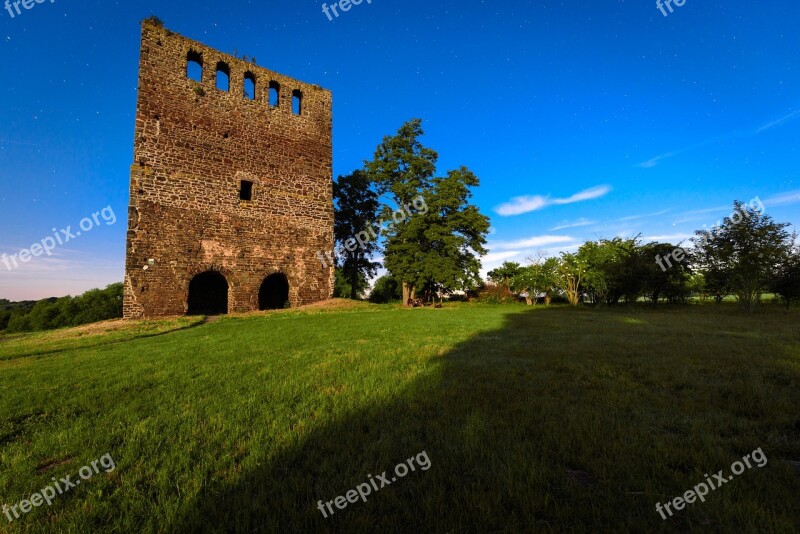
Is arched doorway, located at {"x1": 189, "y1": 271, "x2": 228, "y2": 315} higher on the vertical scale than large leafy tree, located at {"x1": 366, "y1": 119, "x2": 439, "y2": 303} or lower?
lower

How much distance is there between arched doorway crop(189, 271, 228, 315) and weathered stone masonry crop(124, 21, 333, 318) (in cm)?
13

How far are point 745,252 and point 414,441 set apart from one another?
22.0 m

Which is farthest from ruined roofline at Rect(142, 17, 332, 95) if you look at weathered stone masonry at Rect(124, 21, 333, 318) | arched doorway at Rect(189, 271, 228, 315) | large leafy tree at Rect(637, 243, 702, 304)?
large leafy tree at Rect(637, 243, 702, 304)

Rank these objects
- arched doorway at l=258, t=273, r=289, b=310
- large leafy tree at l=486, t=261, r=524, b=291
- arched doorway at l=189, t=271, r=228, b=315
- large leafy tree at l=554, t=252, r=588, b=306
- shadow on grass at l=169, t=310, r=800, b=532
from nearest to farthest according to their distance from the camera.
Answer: shadow on grass at l=169, t=310, r=800, b=532 → arched doorway at l=189, t=271, r=228, b=315 → arched doorway at l=258, t=273, r=289, b=310 → large leafy tree at l=554, t=252, r=588, b=306 → large leafy tree at l=486, t=261, r=524, b=291

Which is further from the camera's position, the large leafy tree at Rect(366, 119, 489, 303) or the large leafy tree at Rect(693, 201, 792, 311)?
the large leafy tree at Rect(366, 119, 489, 303)

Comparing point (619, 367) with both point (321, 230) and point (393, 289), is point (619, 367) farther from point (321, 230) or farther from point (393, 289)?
point (393, 289)

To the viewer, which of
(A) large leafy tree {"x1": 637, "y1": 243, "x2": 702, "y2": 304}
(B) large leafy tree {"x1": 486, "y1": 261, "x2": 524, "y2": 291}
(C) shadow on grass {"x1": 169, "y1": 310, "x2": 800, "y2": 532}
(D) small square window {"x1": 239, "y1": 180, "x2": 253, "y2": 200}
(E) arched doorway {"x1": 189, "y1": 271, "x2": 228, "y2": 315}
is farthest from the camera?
(B) large leafy tree {"x1": 486, "y1": 261, "x2": 524, "y2": 291}

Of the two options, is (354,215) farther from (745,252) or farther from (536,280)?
(745,252)

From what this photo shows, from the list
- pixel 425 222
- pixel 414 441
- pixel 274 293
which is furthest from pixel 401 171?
pixel 414 441

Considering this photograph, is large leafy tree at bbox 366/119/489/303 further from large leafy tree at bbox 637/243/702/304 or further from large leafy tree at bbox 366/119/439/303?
large leafy tree at bbox 637/243/702/304

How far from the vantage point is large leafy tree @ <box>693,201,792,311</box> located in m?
16.8

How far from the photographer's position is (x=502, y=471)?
96.7 inches

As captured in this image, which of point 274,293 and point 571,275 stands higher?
point 571,275

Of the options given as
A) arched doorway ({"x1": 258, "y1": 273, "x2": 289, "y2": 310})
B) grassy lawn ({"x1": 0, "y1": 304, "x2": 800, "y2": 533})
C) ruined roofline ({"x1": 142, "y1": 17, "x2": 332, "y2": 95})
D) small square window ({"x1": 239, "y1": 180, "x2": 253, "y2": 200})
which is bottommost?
grassy lawn ({"x1": 0, "y1": 304, "x2": 800, "y2": 533})
